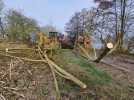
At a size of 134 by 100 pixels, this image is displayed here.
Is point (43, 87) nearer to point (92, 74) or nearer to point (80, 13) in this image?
point (92, 74)

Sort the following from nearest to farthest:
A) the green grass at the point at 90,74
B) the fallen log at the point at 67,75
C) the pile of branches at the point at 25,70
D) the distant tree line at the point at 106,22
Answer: the pile of branches at the point at 25,70 → the fallen log at the point at 67,75 → the green grass at the point at 90,74 → the distant tree line at the point at 106,22

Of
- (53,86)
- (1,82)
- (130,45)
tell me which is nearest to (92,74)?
(53,86)

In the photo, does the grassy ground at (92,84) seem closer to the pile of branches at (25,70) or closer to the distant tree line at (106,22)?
the pile of branches at (25,70)

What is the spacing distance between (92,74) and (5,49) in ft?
7.83

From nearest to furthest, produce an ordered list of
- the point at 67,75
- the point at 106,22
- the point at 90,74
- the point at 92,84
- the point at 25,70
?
the point at 67,75 < the point at 92,84 < the point at 25,70 < the point at 90,74 < the point at 106,22

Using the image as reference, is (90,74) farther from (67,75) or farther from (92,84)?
(67,75)

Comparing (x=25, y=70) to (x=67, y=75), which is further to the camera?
(x=25, y=70)

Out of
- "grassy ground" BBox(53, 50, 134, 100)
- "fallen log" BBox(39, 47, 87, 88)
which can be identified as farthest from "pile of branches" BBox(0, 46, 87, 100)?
"grassy ground" BBox(53, 50, 134, 100)

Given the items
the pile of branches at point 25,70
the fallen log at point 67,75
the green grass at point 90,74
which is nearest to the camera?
the pile of branches at point 25,70

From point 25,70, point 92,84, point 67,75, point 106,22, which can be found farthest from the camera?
point 106,22

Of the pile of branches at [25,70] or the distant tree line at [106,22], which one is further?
the distant tree line at [106,22]

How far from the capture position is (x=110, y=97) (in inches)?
271

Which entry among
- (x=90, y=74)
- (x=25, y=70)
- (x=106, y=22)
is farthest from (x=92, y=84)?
(x=106, y=22)

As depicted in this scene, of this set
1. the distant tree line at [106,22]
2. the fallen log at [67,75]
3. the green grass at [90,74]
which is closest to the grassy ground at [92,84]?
the green grass at [90,74]
